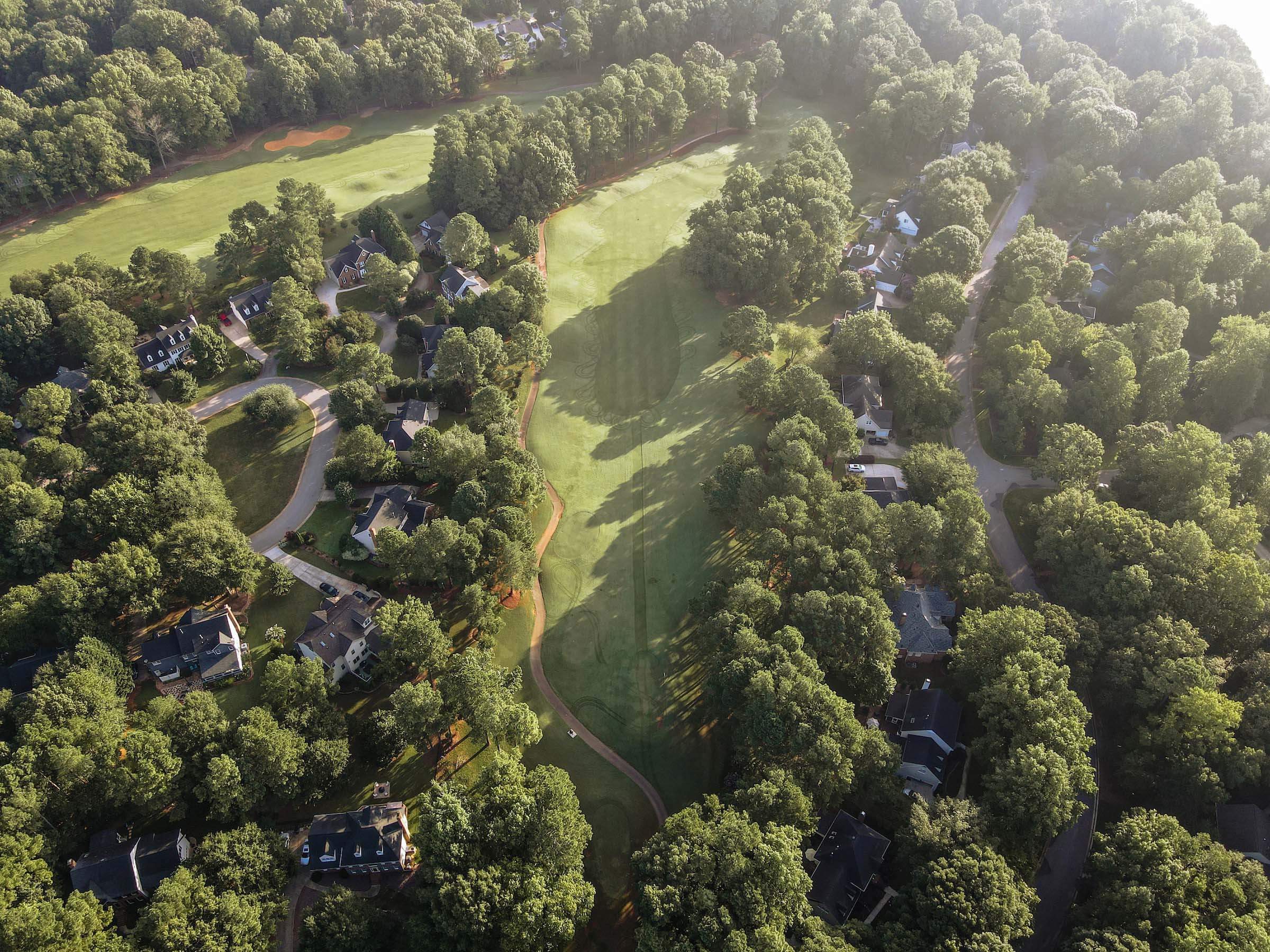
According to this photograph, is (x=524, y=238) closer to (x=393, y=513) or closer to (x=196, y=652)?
(x=393, y=513)

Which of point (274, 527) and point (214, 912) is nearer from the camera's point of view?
point (214, 912)

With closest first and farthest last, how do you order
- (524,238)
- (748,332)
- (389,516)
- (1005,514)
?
(389,516), (1005,514), (748,332), (524,238)

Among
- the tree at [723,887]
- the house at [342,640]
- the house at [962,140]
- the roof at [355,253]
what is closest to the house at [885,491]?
the tree at [723,887]

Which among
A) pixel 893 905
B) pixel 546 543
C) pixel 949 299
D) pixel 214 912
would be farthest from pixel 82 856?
pixel 949 299

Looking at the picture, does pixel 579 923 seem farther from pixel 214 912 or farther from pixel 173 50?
pixel 173 50

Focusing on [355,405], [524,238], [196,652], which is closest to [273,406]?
[355,405]

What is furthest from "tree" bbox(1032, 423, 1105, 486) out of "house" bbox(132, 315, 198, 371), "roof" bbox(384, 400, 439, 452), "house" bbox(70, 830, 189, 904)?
"house" bbox(132, 315, 198, 371)
